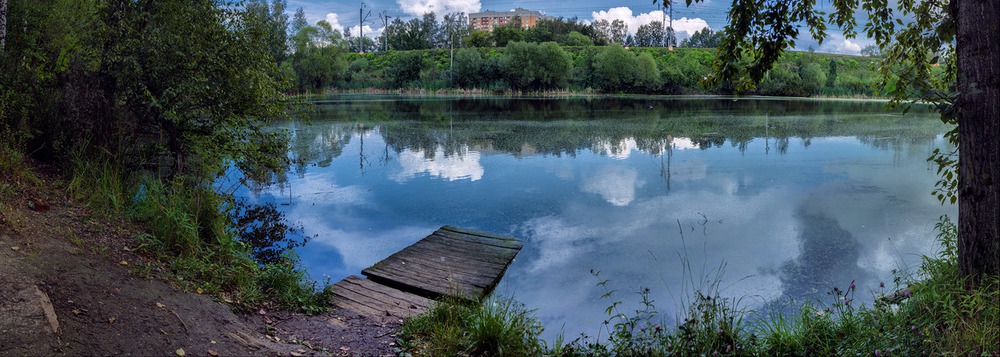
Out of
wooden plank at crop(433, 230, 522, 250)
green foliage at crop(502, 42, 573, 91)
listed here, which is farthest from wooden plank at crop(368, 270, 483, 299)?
green foliage at crop(502, 42, 573, 91)

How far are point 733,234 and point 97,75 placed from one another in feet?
27.5

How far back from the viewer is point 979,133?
3.98 m

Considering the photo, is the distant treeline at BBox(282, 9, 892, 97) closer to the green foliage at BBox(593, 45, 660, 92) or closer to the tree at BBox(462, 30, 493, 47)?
the green foliage at BBox(593, 45, 660, 92)

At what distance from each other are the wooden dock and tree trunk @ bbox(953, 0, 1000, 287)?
357 cm

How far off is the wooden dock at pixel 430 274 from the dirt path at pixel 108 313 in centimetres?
45

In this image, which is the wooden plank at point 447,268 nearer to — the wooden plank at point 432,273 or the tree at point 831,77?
the wooden plank at point 432,273

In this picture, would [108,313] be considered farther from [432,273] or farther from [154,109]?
[154,109]

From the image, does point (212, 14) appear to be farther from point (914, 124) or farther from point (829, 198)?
point (914, 124)

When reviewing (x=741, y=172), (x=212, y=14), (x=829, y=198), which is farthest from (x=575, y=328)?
(x=741, y=172)

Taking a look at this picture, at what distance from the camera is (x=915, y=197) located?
420 inches

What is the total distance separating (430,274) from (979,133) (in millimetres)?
4779

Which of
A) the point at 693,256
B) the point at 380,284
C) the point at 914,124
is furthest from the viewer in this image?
the point at 914,124

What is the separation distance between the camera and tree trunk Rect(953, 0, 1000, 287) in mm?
3883

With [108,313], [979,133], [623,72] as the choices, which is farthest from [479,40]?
[108,313]
